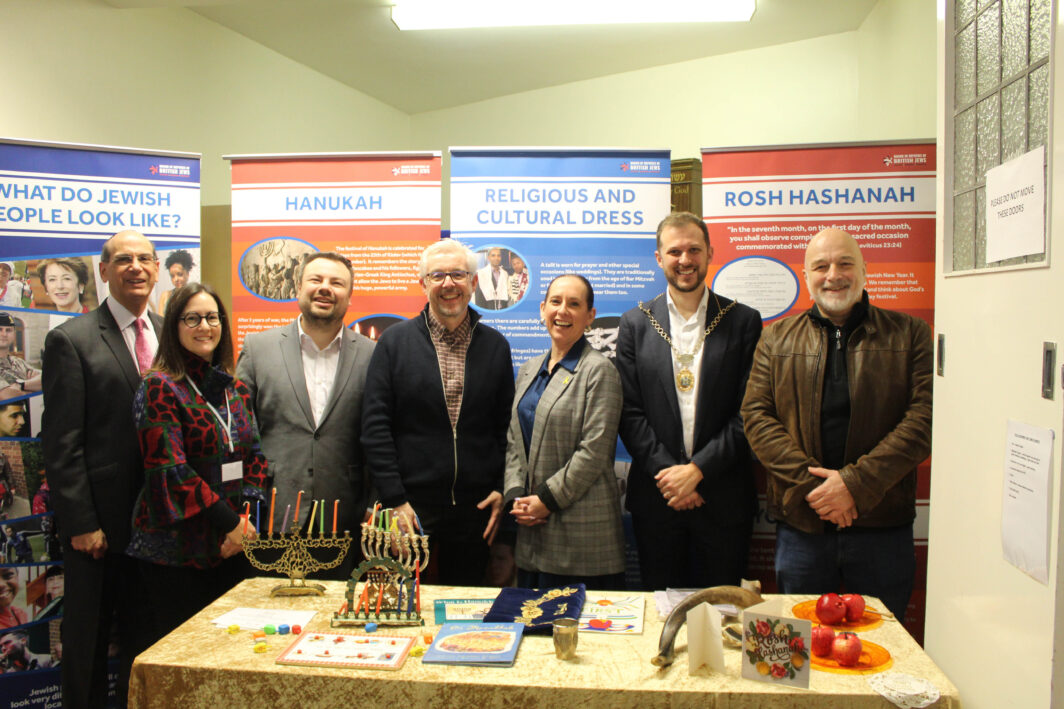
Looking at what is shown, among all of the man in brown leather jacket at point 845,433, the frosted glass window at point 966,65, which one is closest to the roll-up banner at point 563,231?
the man in brown leather jacket at point 845,433

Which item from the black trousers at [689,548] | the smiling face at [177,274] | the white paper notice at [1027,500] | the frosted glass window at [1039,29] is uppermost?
the frosted glass window at [1039,29]

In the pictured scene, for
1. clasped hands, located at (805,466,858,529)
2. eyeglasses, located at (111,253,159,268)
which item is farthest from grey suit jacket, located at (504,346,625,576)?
eyeglasses, located at (111,253,159,268)

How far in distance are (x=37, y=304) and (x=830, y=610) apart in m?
3.29

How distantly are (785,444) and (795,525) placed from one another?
29 cm

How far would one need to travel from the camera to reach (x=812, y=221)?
3.42 meters

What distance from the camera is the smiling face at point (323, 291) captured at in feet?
9.47

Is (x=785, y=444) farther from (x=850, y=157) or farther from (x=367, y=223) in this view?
(x=367, y=223)

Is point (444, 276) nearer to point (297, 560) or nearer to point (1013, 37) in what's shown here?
point (297, 560)

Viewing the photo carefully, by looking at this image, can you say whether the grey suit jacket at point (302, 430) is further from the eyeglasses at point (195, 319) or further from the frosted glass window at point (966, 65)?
the frosted glass window at point (966, 65)

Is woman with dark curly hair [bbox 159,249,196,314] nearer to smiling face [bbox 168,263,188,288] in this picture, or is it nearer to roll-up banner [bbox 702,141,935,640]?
smiling face [bbox 168,263,188,288]

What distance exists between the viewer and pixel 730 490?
2.76m

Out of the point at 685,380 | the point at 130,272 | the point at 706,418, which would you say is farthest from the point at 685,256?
the point at 130,272

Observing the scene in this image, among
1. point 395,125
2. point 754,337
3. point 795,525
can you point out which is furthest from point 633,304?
point 395,125

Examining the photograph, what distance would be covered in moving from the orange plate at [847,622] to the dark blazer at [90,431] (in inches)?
92.8
